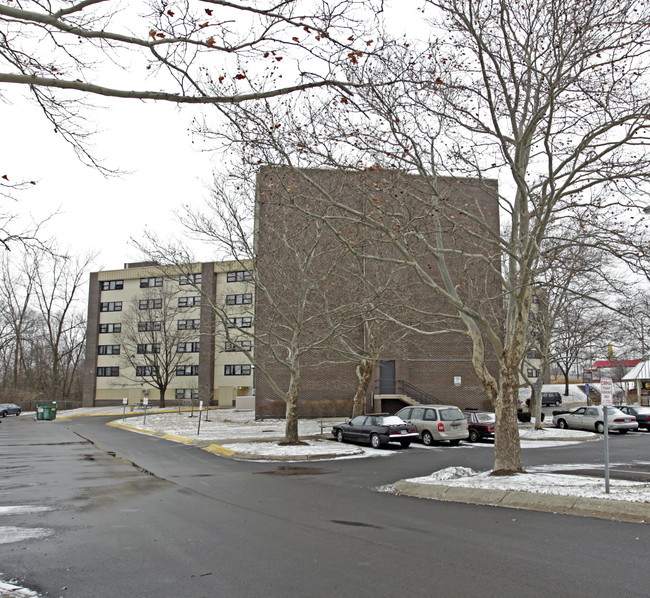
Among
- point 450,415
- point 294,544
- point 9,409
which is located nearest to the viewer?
point 294,544

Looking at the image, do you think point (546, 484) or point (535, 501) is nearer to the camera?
point (535, 501)

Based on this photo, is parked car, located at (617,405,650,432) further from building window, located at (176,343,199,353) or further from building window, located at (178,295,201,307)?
building window, located at (176,343,199,353)

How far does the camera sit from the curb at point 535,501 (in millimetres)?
8367

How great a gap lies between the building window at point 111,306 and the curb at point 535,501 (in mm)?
59324

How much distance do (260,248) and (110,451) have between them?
970cm

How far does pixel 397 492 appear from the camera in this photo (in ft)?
37.4

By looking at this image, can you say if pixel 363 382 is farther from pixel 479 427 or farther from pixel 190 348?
pixel 190 348

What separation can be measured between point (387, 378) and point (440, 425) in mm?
16619

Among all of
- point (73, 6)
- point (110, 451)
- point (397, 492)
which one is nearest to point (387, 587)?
point (397, 492)

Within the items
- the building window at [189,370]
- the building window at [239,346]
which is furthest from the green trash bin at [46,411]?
the building window at [189,370]

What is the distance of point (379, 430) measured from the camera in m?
20.9

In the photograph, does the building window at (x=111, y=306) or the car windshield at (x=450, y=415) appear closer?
the car windshield at (x=450, y=415)

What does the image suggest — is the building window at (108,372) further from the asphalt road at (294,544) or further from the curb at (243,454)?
the asphalt road at (294,544)

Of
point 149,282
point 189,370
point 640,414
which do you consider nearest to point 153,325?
point 189,370
